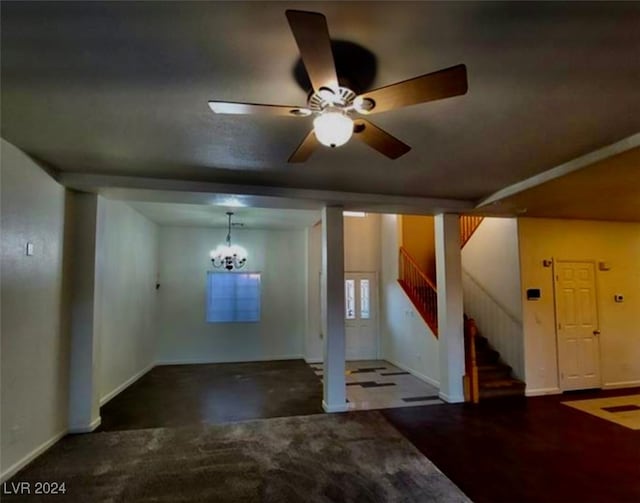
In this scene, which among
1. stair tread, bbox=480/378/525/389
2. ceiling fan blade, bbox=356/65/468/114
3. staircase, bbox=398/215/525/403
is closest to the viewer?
ceiling fan blade, bbox=356/65/468/114

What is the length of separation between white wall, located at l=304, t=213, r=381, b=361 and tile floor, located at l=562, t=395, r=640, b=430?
4156 millimetres

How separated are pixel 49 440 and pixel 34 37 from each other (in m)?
3.73

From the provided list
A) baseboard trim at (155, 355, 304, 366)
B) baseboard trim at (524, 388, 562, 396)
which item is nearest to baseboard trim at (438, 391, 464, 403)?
baseboard trim at (524, 388, 562, 396)

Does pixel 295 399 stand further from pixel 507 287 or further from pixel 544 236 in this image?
pixel 544 236

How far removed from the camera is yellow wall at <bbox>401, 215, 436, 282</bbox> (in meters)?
8.41

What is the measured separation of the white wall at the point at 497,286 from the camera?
5719 mm

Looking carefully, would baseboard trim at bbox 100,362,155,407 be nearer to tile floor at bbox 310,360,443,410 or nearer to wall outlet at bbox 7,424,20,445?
wall outlet at bbox 7,424,20,445

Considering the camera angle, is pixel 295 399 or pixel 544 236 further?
pixel 544 236

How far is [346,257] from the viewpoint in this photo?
8.50 metres

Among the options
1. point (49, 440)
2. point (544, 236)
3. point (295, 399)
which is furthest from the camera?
point (544, 236)

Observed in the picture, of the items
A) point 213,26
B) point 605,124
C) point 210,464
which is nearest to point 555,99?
point 605,124

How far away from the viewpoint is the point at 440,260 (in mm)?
5477

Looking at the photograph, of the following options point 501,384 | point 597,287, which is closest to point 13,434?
point 501,384

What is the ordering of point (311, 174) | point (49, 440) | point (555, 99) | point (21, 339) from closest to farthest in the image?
point (555, 99) < point (21, 339) < point (49, 440) < point (311, 174)
